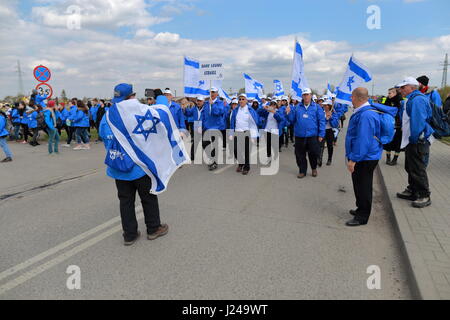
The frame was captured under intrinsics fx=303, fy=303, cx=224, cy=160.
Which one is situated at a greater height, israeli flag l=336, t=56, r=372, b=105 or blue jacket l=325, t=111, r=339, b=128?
israeli flag l=336, t=56, r=372, b=105

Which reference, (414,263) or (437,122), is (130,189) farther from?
(437,122)

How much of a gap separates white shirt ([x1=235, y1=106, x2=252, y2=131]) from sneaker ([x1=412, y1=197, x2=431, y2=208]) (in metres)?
4.17

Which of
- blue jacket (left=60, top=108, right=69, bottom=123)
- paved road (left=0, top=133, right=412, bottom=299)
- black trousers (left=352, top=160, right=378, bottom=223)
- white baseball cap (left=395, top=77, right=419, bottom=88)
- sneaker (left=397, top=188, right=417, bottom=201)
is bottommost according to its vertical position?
paved road (left=0, top=133, right=412, bottom=299)

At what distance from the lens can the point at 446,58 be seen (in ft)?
147

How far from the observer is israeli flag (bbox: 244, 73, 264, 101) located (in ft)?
39.3

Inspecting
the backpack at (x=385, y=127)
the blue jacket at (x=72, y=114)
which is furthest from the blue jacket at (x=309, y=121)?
the blue jacket at (x=72, y=114)

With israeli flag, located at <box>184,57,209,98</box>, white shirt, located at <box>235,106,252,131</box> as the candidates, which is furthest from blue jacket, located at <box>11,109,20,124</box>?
white shirt, located at <box>235,106,252,131</box>

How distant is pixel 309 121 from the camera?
6.91 meters

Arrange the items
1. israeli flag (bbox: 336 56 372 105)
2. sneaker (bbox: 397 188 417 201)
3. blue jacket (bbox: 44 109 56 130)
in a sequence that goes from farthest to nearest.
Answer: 1. blue jacket (bbox: 44 109 56 130)
2. israeli flag (bbox: 336 56 372 105)
3. sneaker (bbox: 397 188 417 201)

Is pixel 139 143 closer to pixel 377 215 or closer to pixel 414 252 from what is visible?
pixel 414 252

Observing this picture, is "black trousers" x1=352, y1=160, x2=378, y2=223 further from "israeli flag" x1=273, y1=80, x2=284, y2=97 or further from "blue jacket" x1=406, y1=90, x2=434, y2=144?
"israeli flag" x1=273, y1=80, x2=284, y2=97

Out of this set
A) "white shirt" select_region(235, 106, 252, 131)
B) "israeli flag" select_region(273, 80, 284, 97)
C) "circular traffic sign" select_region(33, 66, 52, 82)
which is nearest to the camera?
"white shirt" select_region(235, 106, 252, 131)

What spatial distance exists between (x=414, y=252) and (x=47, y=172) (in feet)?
26.6
